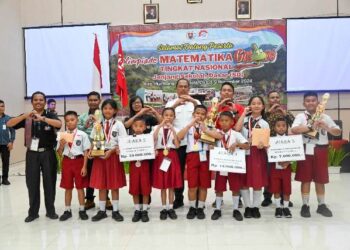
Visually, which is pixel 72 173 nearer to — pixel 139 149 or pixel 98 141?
pixel 98 141

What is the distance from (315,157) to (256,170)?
648 mm

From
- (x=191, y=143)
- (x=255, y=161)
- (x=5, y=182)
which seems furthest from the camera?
(x=5, y=182)

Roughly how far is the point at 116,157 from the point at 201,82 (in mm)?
4348

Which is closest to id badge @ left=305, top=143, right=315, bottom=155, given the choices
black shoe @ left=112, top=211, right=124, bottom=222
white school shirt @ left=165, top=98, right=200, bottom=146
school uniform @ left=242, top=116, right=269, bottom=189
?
school uniform @ left=242, top=116, right=269, bottom=189

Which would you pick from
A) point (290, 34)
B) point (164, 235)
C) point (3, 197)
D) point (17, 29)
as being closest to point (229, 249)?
point (164, 235)

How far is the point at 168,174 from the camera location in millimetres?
3875

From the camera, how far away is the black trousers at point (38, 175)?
13.1ft

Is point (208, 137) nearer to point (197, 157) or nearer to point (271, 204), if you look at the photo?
point (197, 157)

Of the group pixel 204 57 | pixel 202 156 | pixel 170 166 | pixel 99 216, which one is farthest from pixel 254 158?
pixel 204 57

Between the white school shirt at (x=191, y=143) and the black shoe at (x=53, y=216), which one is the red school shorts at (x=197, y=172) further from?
the black shoe at (x=53, y=216)

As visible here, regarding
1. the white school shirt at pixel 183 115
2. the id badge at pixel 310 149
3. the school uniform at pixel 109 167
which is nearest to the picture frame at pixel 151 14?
the white school shirt at pixel 183 115

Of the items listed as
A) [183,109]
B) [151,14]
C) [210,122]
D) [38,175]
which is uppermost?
[151,14]

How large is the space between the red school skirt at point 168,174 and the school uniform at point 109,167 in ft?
1.19

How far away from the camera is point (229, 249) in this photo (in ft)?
9.85
